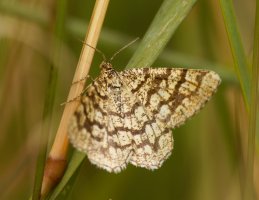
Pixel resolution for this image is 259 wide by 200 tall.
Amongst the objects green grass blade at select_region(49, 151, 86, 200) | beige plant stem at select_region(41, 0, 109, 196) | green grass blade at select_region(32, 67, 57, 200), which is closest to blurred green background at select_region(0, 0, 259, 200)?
beige plant stem at select_region(41, 0, 109, 196)

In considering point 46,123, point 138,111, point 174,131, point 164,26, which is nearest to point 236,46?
point 164,26

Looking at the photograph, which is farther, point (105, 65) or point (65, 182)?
point (105, 65)

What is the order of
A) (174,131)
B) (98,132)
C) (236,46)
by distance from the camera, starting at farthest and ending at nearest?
(174,131) < (98,132) < (236,46)

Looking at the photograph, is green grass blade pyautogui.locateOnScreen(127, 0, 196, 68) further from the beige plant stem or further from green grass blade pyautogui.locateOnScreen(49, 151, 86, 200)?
green grass blade pyautogui.locateOnScreen(49, 151, 86, 200)

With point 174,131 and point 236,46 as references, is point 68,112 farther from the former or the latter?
point 174,131

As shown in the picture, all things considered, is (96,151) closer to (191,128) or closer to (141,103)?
(141,103)

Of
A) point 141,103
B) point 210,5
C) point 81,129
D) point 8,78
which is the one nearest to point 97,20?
point 81,129

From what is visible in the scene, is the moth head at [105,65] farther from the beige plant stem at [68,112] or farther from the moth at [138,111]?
the beige plant stem at [68,112]
